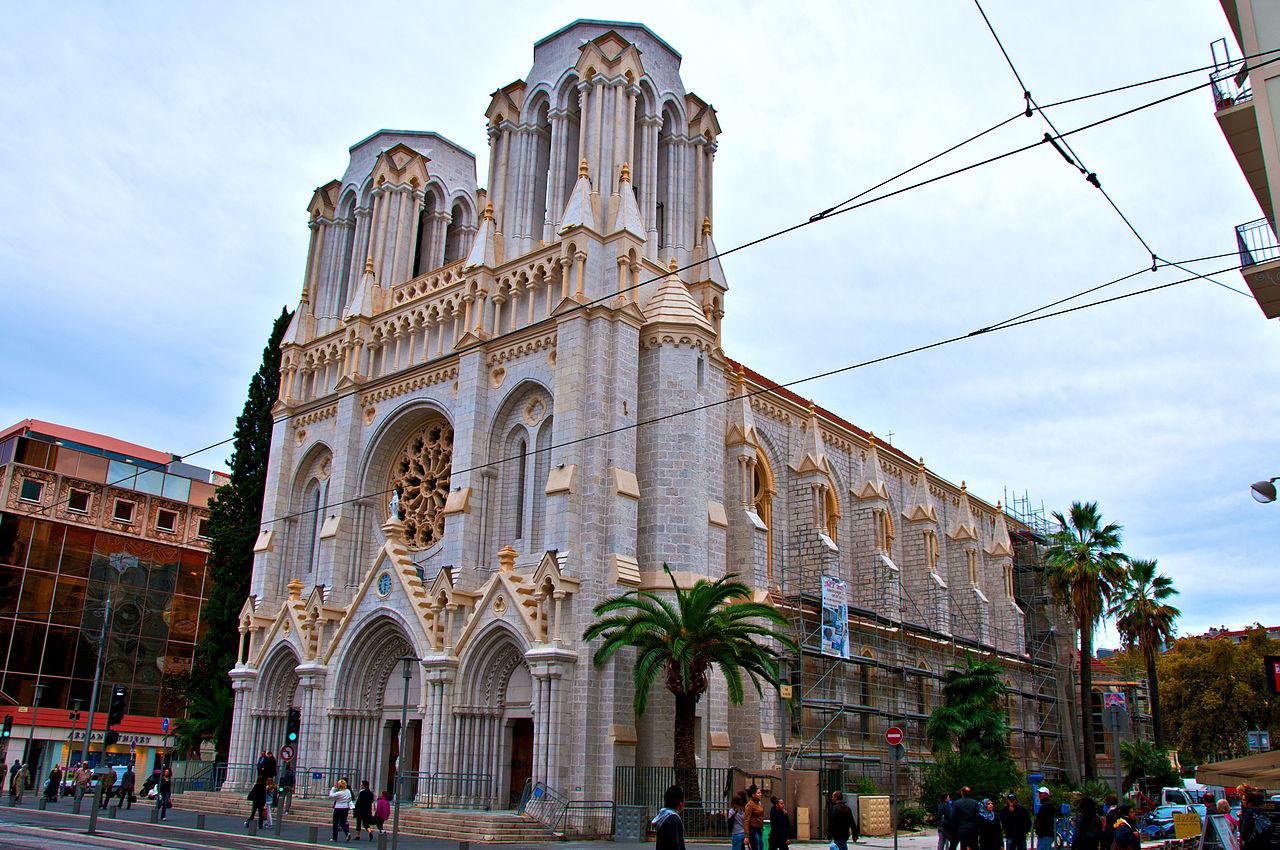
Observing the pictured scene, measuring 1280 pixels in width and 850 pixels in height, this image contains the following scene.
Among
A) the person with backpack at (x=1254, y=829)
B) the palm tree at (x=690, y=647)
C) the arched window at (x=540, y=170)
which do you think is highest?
the arched window at (x=540, y=170)

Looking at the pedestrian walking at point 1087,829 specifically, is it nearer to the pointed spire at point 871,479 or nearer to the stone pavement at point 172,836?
the stone pavement at point 172,836

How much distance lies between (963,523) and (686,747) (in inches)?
1090

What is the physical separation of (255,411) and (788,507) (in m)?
23.8

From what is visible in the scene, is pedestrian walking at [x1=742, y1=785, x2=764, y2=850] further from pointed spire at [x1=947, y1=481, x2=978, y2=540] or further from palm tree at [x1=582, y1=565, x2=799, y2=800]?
pointed spire at [x1=947, y1=481, x2=978, y2=540]

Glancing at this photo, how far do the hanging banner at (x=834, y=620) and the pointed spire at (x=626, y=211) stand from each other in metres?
12.4

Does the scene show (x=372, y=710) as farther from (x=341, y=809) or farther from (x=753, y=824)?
(x=753, y=824)

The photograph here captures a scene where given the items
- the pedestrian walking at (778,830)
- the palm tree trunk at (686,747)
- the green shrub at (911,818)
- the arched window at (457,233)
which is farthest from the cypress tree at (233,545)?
the pedestrian walking at (778,830)

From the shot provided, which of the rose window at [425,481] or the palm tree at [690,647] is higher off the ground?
the rose window at [425,481]

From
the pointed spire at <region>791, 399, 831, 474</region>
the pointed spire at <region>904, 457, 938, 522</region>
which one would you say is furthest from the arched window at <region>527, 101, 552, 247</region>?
the pointed spire at <region>904, 457, 938, 522</region>

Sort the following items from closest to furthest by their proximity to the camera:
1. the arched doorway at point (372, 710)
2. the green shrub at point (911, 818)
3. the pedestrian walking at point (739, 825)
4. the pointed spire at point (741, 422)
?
the pedestrian walking at point (739, 825) < the arched doorway at point (372, 710) < the green shrub at point (911, 818) < the pointed spire at point (741, 422)

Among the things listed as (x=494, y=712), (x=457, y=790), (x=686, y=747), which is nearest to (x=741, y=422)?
(x=686, y=747)

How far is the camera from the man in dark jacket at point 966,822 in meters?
16.6

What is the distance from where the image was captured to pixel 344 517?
118 feet

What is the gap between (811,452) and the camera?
3744cm
